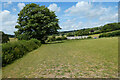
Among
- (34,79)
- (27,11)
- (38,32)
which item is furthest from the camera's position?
(27,11)

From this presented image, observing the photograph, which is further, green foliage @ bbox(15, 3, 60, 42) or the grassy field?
green foliage @ bbox(15, 3, 60, 42)

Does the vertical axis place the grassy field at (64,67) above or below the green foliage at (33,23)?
below

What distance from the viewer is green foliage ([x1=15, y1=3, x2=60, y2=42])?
21.1 metres

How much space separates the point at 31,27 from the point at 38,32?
7.49 feet

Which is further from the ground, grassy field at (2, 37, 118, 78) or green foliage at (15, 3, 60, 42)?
green foliage at (15, 3, 60, 42)

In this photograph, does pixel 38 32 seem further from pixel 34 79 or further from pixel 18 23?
pixel 34 79

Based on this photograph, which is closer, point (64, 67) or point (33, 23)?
point (64, 67)

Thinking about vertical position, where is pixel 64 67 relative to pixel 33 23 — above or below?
below

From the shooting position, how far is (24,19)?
22.9 metres

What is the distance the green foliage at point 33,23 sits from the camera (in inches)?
832

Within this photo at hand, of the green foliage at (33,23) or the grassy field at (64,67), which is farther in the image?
the green foliage at (33,23)

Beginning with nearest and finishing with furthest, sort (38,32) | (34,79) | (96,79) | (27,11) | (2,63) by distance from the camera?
(96,79) → (34,79) → (2,63) → (38,32) → (27,11)

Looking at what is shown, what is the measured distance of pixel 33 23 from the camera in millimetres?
21594

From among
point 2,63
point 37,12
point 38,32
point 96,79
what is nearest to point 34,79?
point 96,79
